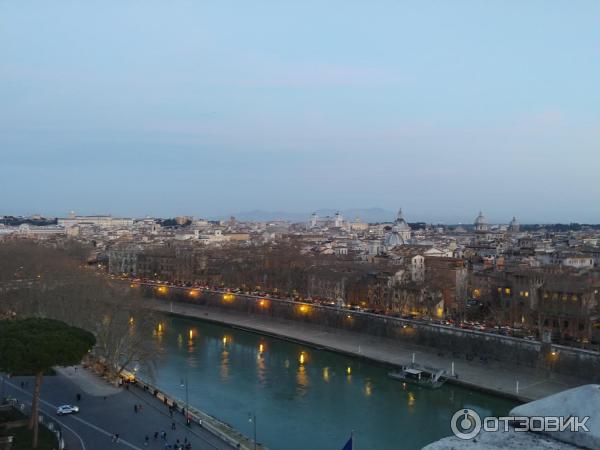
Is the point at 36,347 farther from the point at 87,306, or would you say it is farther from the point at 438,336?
the point at 438,336

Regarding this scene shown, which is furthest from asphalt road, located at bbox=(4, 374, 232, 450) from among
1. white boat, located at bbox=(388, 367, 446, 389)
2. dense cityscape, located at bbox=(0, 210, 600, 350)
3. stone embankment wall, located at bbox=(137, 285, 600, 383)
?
dense cityscape, located at bbox=(0, 210, 600, 350)

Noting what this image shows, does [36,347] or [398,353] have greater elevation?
[36,347]

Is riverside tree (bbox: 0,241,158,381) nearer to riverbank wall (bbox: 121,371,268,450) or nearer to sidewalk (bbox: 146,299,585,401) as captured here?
riverbank wall (bbox: 121,371,268,450)

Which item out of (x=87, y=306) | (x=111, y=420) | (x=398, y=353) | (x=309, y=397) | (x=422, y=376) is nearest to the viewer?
(x=111, y=420)

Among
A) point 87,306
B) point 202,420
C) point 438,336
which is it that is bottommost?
point 202,420

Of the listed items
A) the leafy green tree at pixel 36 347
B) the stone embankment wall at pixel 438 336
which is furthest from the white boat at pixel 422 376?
the leafy green tree at pixel 36 347

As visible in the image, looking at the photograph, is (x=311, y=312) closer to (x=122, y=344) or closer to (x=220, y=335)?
(x=220, y=335)

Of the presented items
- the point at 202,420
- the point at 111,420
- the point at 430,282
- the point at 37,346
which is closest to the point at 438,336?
the point at 430,282

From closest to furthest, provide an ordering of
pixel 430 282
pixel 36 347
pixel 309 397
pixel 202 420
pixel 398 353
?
1. pixel 36 347
2. pixel 202 420
3. pixel 309 397
4. pixel 398 353
5. pixel 430 282
